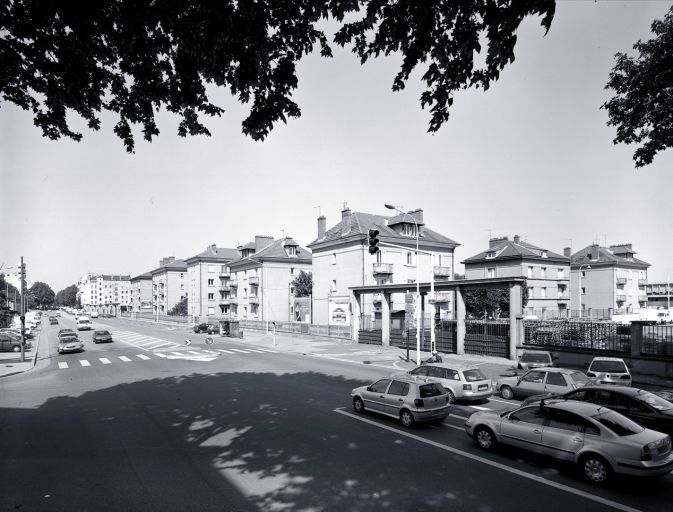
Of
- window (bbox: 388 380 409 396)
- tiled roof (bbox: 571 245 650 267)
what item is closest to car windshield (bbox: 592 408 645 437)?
window (bbox: 388 380 409 396)

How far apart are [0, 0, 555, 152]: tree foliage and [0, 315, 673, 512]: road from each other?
6.64 metres

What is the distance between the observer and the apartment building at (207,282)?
7838 cm

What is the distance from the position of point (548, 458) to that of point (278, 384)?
12.0 metres

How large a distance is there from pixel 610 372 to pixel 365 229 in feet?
111

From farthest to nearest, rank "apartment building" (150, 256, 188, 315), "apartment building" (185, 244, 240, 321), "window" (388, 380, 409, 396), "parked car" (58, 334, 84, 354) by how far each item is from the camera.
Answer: "apartment building" (150, 256, 188, 315), "apartment building" (185, 244, 240, 321), "parked car" (58, 334, 84, 354), "window" (388, 380, 409, 396)

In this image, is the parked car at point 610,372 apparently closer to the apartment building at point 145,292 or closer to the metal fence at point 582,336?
the metal fence at point 582,336

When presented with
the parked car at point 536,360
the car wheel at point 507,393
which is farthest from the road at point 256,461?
the parked car at point 536,360

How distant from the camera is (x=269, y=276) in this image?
62.0m

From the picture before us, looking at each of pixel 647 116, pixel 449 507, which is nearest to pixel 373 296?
pixel 647 116

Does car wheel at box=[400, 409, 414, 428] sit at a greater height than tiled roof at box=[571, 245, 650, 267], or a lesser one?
lesser

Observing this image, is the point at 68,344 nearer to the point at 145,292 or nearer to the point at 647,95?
the point at 647,95

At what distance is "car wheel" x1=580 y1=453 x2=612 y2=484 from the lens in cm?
813

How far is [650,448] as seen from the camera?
7.88 meters

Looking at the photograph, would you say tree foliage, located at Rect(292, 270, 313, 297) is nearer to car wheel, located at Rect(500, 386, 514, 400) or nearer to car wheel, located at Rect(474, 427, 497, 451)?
car wheel, located at Rect(500, 386, 514, 400)
